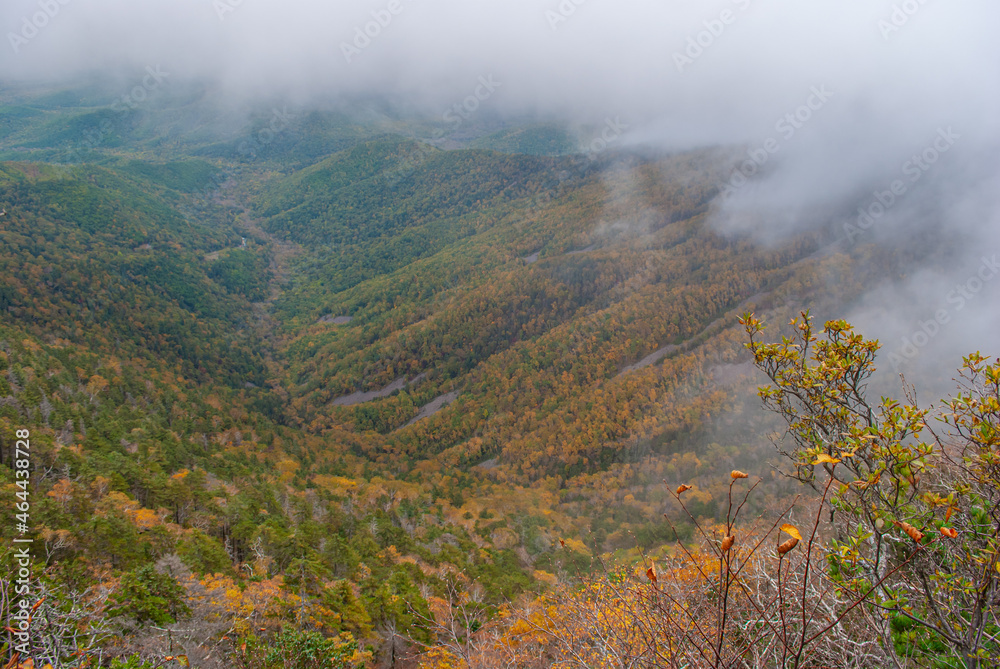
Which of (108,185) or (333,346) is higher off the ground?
(108,185)

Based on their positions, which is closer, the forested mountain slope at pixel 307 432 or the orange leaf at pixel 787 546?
the orange leaf at pixel 787 546

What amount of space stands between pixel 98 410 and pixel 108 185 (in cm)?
19270

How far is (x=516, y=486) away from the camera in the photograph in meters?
96.4

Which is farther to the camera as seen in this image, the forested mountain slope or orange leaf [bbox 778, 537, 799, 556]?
the forested mountain slope

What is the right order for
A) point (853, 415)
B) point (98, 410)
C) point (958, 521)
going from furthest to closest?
1. point (98, 410)
2. point (853, 415)
3. point (958, 521)

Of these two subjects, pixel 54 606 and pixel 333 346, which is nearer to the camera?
pixel 54 606

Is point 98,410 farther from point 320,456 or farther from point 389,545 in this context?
point 320,456

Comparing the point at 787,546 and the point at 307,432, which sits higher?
the point at 307,432

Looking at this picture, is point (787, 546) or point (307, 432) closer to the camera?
point (787, 546)

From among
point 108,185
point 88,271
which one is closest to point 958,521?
point 88,271

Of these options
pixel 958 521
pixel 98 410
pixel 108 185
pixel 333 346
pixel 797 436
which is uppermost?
pixel 108 185

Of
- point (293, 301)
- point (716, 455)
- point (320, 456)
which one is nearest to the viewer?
point (320, 456)

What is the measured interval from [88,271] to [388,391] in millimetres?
83565

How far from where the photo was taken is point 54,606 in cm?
937
